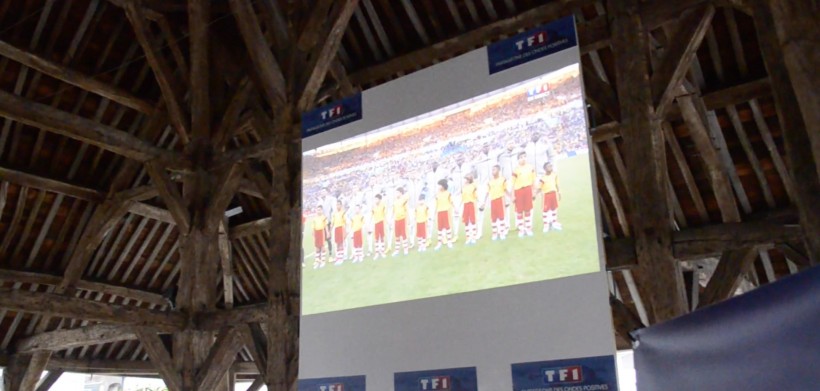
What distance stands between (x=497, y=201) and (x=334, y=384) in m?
1.76

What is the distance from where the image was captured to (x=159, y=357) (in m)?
6.77

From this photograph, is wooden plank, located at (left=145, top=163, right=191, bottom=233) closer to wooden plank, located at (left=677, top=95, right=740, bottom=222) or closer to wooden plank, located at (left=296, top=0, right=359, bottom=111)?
wooden plank, located at (left=296, top=0, right=359, bottom=111)

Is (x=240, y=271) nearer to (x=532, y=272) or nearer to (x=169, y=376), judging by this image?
(x=169, y=376)

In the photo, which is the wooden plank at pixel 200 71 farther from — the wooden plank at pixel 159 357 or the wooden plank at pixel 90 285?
the wooden plank at pixel 90 285

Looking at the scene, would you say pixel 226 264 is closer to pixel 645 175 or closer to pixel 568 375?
pixel 645 175

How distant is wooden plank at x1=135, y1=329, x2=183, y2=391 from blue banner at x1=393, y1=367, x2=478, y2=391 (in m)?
3.24

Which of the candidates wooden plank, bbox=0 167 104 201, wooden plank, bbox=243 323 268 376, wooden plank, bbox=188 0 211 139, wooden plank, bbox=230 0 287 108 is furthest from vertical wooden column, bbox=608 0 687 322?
wooden plank, bbox=0 167 104 201

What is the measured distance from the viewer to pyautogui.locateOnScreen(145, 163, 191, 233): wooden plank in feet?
23.2

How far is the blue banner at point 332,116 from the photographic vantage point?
5.24m

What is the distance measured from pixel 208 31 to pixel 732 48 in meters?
5.65

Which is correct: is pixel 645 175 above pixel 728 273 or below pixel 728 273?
above

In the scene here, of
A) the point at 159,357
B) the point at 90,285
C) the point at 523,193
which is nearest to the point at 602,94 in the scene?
the point at 523,193

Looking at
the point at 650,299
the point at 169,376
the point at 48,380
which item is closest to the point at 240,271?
the point at 48,380

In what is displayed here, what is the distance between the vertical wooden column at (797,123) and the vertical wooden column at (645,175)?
78 centimetres
